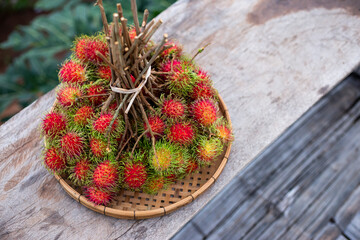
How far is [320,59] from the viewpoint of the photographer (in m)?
1.08

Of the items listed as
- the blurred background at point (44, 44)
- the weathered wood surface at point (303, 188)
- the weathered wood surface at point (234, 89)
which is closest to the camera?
the weathered wood surface at point (234, 89)

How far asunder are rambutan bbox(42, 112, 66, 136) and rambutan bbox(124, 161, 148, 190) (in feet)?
0.55

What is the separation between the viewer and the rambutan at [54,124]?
2.35 feet

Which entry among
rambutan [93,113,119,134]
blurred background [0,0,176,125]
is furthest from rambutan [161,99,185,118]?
blurred background [0,0,176,125]

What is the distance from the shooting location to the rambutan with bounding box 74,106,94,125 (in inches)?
27.7

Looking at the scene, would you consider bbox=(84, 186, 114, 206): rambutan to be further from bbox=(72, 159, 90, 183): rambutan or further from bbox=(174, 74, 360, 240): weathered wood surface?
bbox=(174, 74, 360, 240): weathered wood surface

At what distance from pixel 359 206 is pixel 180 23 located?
919 millimetres

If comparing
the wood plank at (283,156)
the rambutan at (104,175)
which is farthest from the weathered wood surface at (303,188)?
the rambutan at (104,175)

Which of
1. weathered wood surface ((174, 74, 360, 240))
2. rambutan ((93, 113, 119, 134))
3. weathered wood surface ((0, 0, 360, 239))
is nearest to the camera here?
rambutan ((93, 113, 119, 134))

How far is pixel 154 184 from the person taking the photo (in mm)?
753

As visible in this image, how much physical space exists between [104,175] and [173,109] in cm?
20

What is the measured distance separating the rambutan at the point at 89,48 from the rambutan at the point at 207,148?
0.30m

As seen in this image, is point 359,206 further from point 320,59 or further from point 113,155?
point 113,155

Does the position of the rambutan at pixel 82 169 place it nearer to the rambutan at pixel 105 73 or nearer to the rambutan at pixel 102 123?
the rambutan at pixel 102 123
